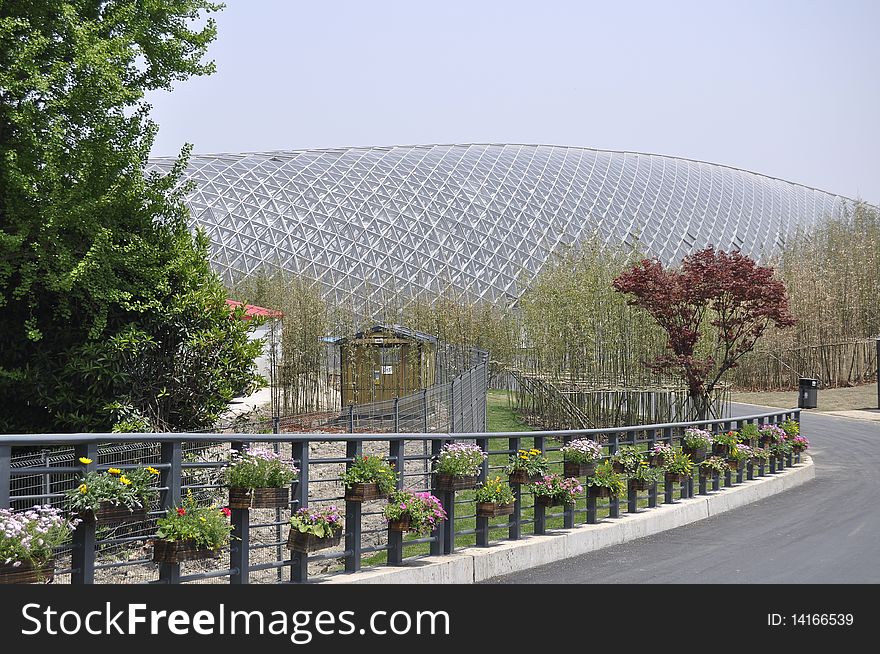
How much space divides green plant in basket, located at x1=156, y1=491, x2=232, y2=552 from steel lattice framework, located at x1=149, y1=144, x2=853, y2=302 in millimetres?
38738

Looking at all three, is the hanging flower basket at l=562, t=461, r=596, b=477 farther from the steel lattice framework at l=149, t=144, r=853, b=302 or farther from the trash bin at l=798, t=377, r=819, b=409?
the steel lattice framework at l=149, t=144, r=853, b=302

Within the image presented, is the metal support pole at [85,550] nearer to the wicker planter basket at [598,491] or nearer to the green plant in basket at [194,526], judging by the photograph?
the green plant in basket at [194,526]

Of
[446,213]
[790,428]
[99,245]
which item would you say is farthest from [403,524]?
[446,213]

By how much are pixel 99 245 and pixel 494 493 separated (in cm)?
564

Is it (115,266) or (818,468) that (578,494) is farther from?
(818,468)

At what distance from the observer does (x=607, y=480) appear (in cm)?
994

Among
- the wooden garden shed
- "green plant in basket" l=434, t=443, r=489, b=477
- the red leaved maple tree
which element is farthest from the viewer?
the wooden garden shed

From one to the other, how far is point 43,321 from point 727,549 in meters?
8.83

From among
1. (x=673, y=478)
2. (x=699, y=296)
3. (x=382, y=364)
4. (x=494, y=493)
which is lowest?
(x=673, y=478)

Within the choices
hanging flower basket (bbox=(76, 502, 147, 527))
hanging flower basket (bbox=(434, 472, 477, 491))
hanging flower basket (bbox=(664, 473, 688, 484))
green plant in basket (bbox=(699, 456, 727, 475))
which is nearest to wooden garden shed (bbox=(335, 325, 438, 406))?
green plant in basket (bbox=(699, 456, 727, 475))

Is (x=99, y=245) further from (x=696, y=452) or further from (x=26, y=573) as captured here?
(x=696, y=452)

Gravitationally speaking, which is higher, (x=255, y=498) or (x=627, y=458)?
(x=255, y=498)

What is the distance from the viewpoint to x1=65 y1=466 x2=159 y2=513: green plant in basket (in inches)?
209

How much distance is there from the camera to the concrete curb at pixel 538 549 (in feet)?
23.1
